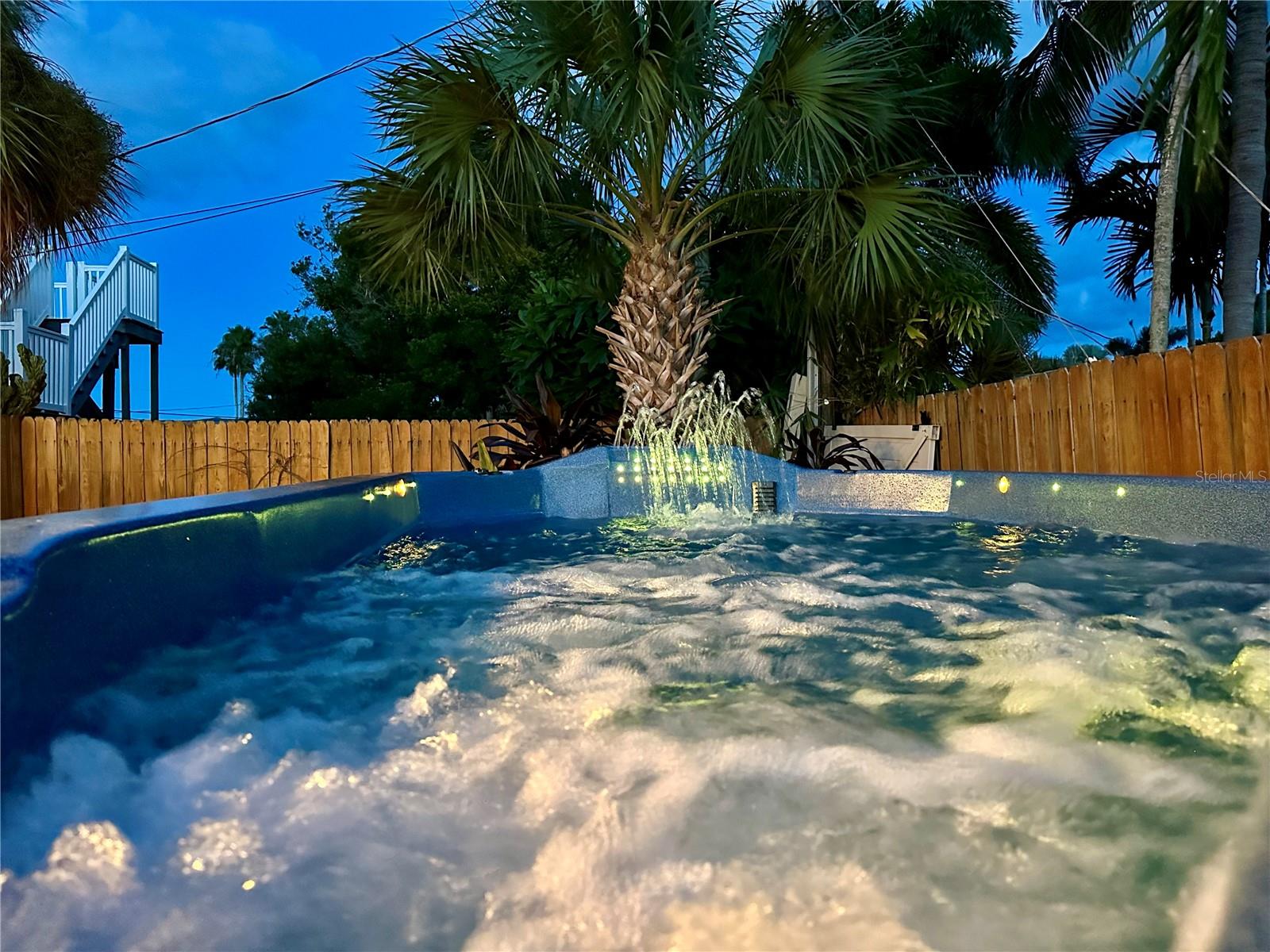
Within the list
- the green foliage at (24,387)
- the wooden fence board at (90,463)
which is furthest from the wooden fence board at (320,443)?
the green foliage at (24,387)

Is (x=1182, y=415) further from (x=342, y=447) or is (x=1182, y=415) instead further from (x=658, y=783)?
(x=342, y=447)

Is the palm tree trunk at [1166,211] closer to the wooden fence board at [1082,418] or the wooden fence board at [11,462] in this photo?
the wooden fence board at [1082,418]

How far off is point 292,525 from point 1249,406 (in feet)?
13.7

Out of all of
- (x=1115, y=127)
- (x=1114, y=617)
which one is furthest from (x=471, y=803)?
(x=1115, y=127)

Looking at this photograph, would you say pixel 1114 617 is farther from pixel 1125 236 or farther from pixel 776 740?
pixel 1125 236

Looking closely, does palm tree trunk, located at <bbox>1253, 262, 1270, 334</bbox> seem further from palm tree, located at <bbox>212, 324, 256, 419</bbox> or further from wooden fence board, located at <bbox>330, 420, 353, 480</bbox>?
palm tree, located at <bbox>212, 324, 256, 419</bbox>

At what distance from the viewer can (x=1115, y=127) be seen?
10656 millimetres

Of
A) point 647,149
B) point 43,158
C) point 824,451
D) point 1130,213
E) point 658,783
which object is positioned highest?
point 1130,213

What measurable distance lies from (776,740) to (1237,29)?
8.40 metres

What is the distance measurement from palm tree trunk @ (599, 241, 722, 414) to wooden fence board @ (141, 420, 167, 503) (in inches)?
205

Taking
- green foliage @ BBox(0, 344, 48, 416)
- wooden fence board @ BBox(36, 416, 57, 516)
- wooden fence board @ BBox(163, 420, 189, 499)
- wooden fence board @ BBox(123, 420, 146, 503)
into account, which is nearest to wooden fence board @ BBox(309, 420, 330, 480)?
wooden fence board @ BBox(163, 420, 189, 499)

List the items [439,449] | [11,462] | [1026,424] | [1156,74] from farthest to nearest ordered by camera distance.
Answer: [439,449]
[11,462]
[1026,424]
[1156,74]

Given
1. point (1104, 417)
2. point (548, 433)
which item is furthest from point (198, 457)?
point (1104, 417)

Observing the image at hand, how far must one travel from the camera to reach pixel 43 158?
6715 mm
